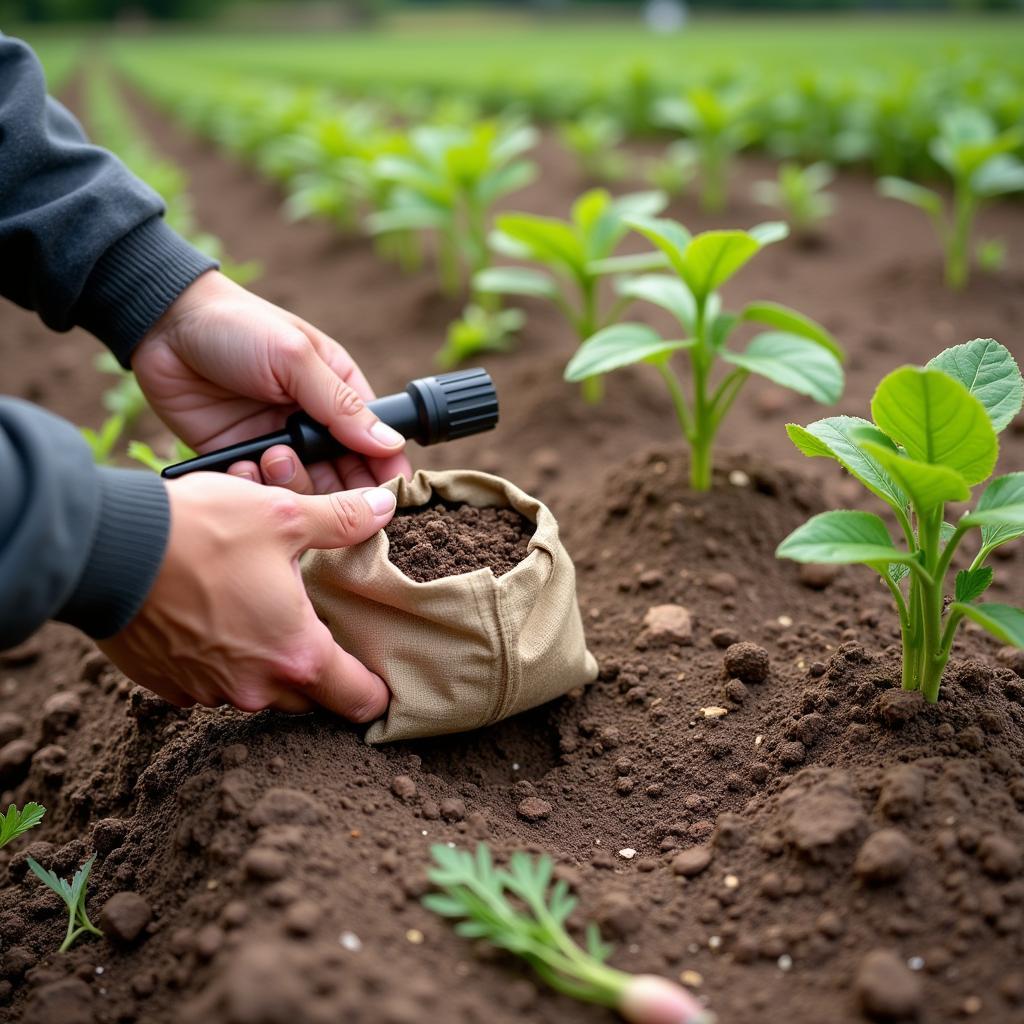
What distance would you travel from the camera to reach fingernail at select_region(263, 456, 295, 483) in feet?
6.11

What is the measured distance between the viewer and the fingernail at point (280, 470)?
6.11 ft

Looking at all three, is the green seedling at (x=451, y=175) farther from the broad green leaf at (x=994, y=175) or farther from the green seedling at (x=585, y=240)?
the broad green leaf at (x=994, y=175)

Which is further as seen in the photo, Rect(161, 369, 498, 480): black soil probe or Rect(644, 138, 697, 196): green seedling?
Rect(644, 138, 697, 196): green seedling

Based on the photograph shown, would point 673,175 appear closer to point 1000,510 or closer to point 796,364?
point 796,364

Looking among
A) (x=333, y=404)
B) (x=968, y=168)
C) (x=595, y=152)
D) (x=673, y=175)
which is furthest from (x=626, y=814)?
(x=595, y=152)

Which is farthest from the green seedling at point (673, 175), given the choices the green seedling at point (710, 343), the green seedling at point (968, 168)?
the green seedling at point (710, 343)

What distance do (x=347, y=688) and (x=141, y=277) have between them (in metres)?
1.06

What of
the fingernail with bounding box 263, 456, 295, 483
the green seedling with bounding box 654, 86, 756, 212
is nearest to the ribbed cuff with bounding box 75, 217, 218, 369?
the fingernail with bounding box 263, 456, 295, 483

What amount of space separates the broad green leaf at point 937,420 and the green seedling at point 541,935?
814 mm

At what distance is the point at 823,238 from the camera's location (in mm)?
5031

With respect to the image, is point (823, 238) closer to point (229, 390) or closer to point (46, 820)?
point (229, 390)

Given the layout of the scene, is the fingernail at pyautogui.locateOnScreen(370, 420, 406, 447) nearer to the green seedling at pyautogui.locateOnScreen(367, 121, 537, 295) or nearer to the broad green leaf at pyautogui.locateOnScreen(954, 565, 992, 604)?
the broad green leaf at pyautogui.locateOnScreen(954, 565, 992, 604)

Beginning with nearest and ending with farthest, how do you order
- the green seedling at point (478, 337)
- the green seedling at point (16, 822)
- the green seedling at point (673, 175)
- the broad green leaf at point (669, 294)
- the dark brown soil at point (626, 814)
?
the dark brown soil at point (626, 814), the green seedling at point (16, 822), the broad green leaf at point (669, 294), the green seedling at point (478, 337), the green seedling at point (673, 175)

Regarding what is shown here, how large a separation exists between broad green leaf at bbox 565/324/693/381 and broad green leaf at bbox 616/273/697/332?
0.45ft
